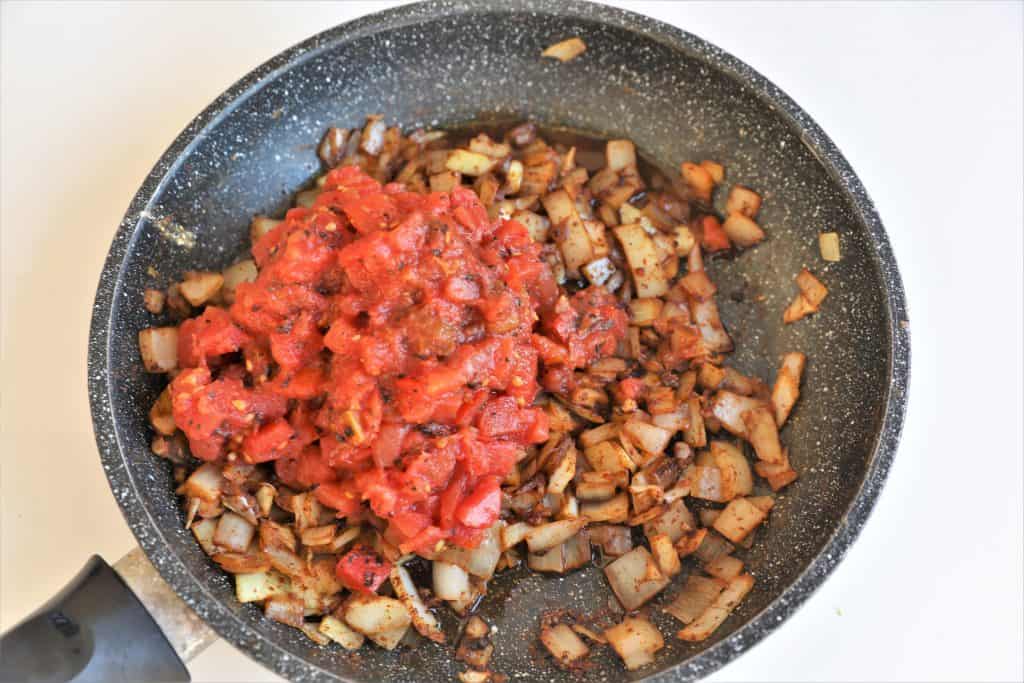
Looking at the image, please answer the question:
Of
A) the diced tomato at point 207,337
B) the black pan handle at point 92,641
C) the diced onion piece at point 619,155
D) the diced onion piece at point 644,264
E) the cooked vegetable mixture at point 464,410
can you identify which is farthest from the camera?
the diced onion piece at point 619,155

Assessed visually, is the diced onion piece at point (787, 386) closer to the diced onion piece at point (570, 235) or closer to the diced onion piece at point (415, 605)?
the diced onion piece at point (570, 235)

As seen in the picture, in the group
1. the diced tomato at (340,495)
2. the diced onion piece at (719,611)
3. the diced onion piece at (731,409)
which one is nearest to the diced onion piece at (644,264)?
the diced onion piece at (731,409)

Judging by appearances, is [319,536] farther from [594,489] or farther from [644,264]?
[644,264]

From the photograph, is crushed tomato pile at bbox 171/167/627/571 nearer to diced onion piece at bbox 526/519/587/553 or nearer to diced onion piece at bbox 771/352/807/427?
diced onion piece at bbox 526/519/587/553

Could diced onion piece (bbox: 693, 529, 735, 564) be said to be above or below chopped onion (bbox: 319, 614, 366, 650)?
below

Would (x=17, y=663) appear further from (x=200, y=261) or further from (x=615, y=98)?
(x=615, y=98)

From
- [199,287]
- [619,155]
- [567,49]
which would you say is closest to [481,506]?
[199,287]

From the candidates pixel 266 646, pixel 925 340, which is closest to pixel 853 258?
pixel 925 340

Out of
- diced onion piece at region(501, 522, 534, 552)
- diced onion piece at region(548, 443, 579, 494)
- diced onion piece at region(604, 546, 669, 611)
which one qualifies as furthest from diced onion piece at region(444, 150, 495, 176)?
diced onion piece at region(604, 546, 669, 611)
